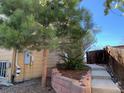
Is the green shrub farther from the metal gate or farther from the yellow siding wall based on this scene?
the metal gate

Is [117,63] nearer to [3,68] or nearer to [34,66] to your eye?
[34,66]

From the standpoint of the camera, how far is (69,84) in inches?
227

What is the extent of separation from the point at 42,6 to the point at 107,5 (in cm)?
231

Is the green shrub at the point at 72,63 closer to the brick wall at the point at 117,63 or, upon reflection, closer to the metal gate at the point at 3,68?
the brick wall at the point at 117,63

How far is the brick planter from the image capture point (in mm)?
5217

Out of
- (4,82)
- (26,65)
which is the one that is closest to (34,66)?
(26,65)

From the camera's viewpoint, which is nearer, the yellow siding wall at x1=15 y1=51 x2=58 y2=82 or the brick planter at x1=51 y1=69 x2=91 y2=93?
the brick planter at x1=51 y1=69 x2=91 y2=93

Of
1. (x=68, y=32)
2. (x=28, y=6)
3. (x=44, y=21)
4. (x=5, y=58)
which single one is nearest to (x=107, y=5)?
(x=68, y=32)

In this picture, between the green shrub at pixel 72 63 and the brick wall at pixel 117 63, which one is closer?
the green shrub at pixel 72 63

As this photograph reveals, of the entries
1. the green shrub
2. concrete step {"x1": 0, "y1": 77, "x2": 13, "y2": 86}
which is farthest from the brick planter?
concrete step {"x1": 0, "y1": 77, "x2": 13, "y2": 86}

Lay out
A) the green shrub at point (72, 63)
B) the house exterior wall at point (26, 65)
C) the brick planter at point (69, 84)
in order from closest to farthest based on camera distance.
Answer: the brick planter at point (69, 84), the green shrub at point (72, 63), the house exterior wall at point (26, 65)

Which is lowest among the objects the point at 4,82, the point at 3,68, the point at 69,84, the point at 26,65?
the point at 4,82

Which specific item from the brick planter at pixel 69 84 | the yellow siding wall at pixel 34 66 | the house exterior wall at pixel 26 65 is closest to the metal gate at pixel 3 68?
the house exterior wall at pixel 26 65

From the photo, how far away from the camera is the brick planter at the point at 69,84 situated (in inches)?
205
